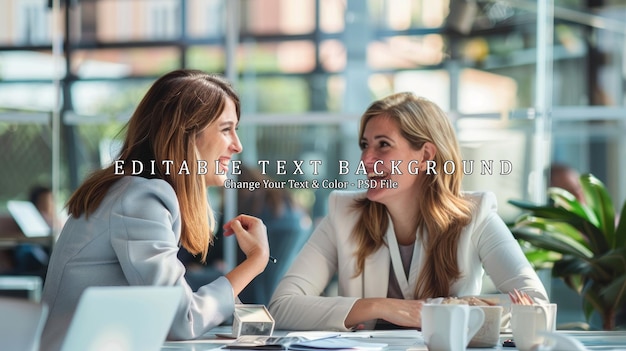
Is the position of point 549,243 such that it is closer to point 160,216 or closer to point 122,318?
point 160,216

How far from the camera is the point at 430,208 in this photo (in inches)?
112

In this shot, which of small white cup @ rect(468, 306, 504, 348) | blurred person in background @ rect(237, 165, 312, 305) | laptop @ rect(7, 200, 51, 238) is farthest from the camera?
laptop @ rect(7, 200, 51, 238)

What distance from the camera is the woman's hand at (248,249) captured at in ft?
7.14

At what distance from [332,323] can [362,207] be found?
57 centimetres

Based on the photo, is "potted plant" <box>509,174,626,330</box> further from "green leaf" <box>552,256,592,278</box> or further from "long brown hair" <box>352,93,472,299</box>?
"long brown hair" <box>352,93,472,299</box>

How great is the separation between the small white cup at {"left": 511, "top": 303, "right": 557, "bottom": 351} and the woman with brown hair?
0.67 m

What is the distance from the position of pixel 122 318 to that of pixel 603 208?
2.60 metres

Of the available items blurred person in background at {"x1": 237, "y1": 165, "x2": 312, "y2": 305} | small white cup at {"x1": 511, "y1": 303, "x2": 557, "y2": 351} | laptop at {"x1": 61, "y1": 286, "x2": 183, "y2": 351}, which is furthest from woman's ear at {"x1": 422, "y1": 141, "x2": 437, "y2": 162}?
blurred person in background at {"x1": 237, "y1": 165, "x2": 312, "y2": 305}

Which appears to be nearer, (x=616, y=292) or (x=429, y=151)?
(x=429, y=151)

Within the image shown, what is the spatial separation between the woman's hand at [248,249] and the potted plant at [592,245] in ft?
5.23

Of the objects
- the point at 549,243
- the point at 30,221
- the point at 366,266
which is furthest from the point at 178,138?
the point at 30,221

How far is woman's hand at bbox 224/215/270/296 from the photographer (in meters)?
2.18

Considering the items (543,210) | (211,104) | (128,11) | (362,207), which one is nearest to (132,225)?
(211,104)

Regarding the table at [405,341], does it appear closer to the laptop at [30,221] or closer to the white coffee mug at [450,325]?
the white coffee mug at [450,325]
